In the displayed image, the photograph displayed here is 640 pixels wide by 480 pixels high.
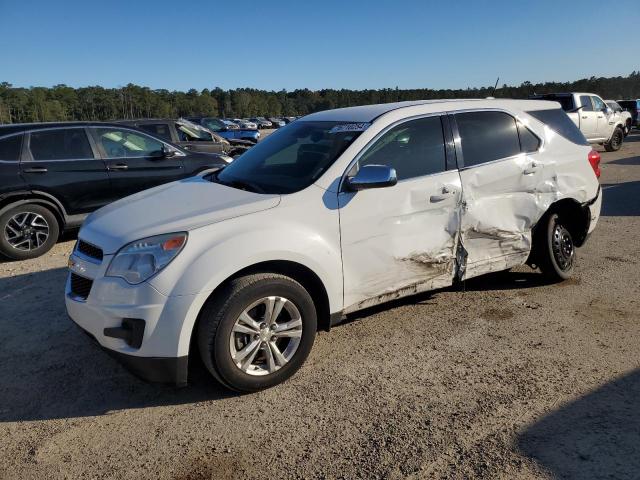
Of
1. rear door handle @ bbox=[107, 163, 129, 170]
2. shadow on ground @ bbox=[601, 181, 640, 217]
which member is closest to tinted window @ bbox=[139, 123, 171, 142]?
rear door handle @ bbox=[107, 163, 129, 170]

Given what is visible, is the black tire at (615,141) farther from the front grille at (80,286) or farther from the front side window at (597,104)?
the front grille at (80,286)

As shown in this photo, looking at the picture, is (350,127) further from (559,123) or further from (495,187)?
(559,123)

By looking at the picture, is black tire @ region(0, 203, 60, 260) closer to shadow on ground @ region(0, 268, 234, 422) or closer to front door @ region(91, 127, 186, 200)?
front door @ region(91, 127, 186, 200)

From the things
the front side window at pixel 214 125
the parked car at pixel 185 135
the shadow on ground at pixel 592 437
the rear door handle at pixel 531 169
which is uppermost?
the front side window at pixel 214 125

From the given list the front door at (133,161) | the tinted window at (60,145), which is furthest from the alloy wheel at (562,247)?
the tinted window at (60,145)

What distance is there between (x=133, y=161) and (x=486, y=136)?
522cm

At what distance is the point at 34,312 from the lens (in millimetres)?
4582

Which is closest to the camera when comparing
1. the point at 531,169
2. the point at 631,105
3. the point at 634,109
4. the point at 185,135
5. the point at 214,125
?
the point at 531,169

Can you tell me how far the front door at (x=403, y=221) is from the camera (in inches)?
137

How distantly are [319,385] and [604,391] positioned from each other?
5.90ft

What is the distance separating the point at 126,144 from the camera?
736cm

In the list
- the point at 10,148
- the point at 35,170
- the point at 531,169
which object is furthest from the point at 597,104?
A: the point at 10,148

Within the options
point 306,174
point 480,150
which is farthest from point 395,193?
point 480,150

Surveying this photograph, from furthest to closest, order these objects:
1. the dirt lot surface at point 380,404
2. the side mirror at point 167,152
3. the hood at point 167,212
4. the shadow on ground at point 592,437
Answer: the side mirror at point 167,152, the hood at point 167,212, the dirt lot surface at point 380,404, the shadow on ground at point 592,437
